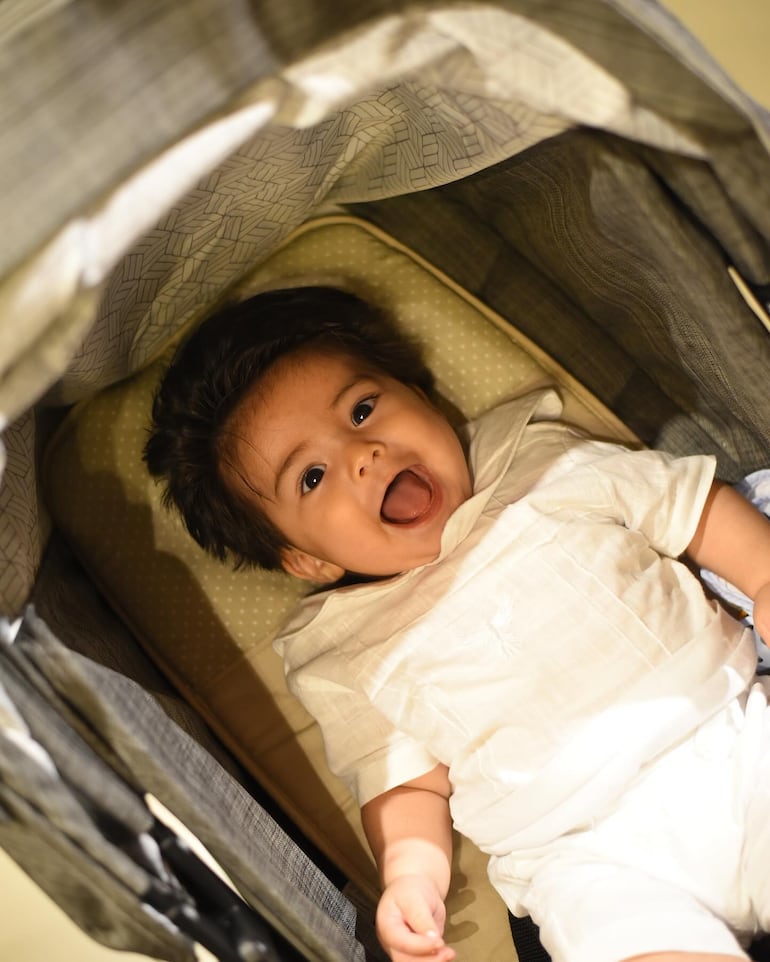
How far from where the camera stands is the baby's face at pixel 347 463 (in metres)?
1.01

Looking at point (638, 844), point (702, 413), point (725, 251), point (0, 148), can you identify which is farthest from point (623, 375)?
point (0, 148)

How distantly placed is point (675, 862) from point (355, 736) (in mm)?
370

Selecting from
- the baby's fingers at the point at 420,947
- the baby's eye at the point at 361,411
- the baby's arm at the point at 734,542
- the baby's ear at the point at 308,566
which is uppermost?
the baby's eye at the point at 361,411

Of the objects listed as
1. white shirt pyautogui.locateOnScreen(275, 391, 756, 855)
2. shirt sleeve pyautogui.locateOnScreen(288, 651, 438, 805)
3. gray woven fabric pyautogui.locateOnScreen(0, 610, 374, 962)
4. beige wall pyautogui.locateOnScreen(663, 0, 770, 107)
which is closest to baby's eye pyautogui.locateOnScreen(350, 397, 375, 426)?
white shirt pyautogui.locateOnScreen(275, 391, 756, 855)

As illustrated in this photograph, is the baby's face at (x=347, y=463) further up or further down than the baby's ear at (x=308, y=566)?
further up

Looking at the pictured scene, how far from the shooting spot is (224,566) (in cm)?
119

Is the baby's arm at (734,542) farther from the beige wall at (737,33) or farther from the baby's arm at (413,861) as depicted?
the beige wall at (737,33)

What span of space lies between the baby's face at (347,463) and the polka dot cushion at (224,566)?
17 cm

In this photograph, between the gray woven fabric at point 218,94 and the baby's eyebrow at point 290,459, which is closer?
the gray woven fabric at point 218,94

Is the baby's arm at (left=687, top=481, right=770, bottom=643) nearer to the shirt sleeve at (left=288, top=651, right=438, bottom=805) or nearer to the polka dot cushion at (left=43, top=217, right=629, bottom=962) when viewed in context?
the polka dot cushion at (left=43, top=217, right=629, bottom=962)

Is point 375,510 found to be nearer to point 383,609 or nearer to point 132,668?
point 383,609

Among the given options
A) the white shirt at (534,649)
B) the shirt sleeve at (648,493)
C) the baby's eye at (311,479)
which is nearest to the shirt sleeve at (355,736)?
the white shirt at (534,649)

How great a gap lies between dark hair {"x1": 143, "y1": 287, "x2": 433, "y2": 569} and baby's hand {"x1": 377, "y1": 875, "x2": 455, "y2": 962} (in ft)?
1.34

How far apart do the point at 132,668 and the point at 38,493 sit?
25cm
